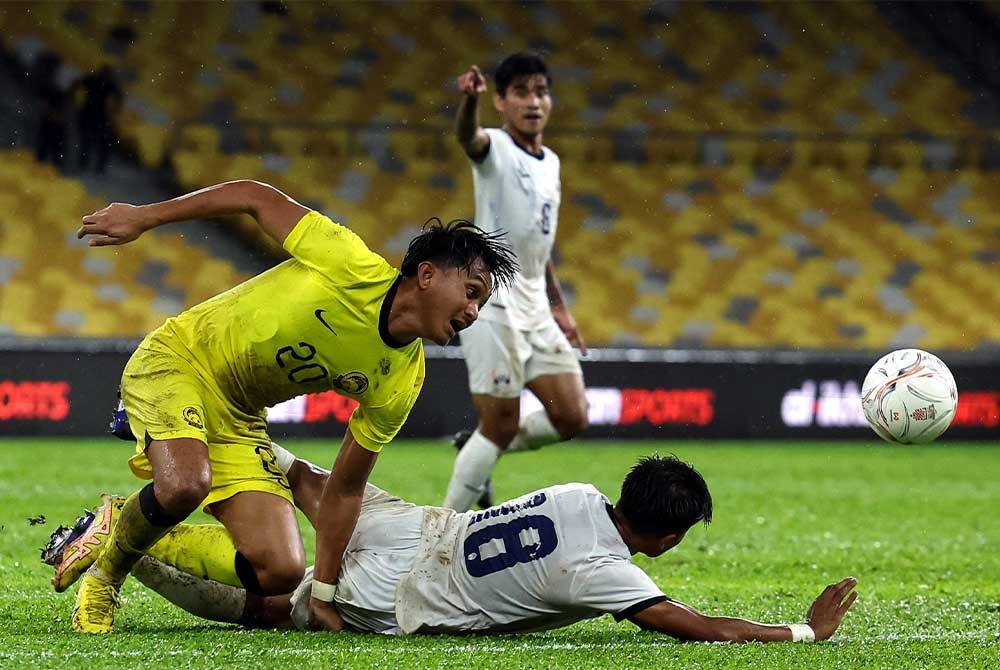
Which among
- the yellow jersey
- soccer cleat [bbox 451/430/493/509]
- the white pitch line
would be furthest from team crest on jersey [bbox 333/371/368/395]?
soccer cleat [bbox 451/430/493/509]

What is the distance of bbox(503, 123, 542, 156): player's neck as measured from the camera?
7426mm

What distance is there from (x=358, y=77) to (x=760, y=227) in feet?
15.5

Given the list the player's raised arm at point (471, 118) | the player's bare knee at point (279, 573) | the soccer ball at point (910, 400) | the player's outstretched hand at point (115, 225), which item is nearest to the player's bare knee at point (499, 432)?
the player's raised arm at point (471, 118)

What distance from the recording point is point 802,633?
465cm

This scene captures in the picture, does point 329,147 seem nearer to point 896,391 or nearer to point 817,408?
point 817,408

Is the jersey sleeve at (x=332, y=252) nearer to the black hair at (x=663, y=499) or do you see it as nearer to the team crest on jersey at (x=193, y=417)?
the team crest on jersey at (x=193, y=417)

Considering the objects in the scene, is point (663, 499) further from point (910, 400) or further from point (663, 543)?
point (910, 400)

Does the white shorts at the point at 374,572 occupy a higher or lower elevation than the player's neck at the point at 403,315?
lower

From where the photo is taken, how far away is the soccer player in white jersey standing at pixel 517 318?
7.09 meters

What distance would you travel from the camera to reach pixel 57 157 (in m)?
15.6

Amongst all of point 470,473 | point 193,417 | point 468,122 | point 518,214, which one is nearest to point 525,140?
point 518,214

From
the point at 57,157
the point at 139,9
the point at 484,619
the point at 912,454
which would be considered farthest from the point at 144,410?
the point at 139,9

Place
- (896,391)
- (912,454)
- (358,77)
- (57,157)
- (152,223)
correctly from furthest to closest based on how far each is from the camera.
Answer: (358,77)
(57,157)
(912,454)
(896,391)
(152,223)

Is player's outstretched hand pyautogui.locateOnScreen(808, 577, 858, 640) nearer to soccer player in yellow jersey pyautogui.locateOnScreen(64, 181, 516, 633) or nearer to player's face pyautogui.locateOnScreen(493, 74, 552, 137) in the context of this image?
soccer player in yellow jersey pyautogui.locateOnScreen(64, 181, 516, 633)
